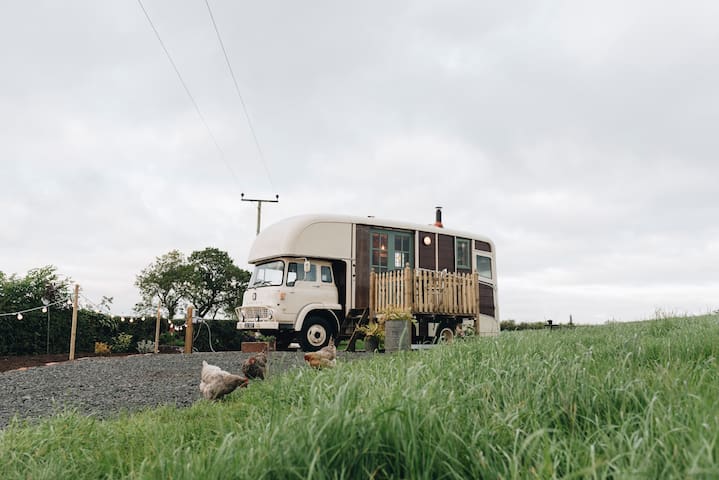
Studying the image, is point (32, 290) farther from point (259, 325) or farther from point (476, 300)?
point (476, 300)

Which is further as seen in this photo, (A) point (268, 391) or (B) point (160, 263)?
(B) point (160, 263)

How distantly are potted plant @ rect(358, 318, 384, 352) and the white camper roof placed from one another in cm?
210

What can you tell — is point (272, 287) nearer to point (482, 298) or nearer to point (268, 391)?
point (482, 298)

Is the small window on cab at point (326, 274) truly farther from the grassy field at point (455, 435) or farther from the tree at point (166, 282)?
the tree at point (166, 282)

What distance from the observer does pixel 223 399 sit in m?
5.50

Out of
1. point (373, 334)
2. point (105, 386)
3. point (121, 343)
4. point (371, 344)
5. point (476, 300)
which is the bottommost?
point (105, 386)

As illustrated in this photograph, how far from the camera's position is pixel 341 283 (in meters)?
13.1

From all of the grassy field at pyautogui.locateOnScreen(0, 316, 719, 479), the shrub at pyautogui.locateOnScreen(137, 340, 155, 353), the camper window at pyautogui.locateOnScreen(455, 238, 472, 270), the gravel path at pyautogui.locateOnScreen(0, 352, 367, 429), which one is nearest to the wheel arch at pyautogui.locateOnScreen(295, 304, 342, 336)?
the gravel path at pyautogui.locateOnScreen(0, 352, 367, 429)

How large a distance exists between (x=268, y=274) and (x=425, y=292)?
3833 millimetres

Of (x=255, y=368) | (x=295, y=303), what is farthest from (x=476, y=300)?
(x=255, y=368)

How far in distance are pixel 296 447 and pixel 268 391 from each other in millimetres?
2350

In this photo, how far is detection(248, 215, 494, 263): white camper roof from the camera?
1257 centimetres

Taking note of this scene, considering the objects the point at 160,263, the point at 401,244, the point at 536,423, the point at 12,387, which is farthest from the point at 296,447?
the point at 160,263

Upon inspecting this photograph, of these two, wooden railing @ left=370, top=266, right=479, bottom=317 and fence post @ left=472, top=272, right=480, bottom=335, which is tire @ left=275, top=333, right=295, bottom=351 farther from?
fence post @ left=472, top=272, right=480, bottom=335
